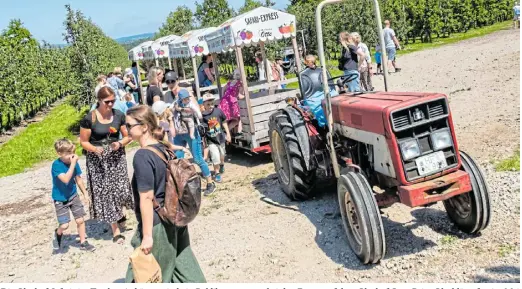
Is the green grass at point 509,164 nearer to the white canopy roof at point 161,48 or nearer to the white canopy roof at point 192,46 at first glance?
the white canopy roof at point 192,46

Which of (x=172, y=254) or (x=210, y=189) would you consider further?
(x=210, y=189)

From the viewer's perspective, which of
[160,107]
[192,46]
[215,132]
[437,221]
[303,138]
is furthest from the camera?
[192,46]

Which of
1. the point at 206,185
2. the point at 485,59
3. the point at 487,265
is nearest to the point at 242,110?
the point at 206,185

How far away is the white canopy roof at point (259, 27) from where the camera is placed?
8.99m

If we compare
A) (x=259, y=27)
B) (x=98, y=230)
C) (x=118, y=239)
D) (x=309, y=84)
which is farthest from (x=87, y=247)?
(x=259, y=27)

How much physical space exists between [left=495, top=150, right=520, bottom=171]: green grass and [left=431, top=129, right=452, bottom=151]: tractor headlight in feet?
6.40

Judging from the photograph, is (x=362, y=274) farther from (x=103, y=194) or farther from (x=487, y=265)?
(x=103, y=194)

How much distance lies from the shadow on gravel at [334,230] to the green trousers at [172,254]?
161cm

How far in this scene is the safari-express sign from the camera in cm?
900

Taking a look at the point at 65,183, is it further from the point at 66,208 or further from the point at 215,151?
the point at 215,151

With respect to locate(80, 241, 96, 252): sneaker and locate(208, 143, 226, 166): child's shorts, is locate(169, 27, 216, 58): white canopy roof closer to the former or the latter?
locate(208, 143, 226, 166): child's shorts

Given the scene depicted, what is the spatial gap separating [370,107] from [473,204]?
1.24 metres

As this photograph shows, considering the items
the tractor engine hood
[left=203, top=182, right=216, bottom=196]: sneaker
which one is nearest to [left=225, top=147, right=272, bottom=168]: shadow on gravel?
[left=203, top=182, right=216, bottom=196]: sneaker

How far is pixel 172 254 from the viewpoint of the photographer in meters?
3.79
